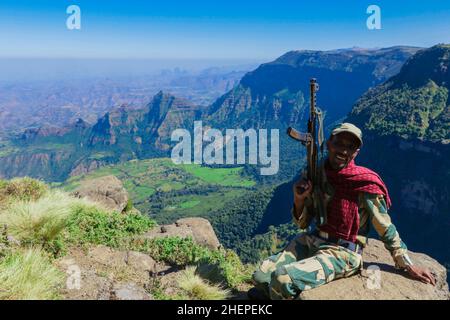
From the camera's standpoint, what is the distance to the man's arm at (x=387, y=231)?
6.28m

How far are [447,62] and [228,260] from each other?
610 feet

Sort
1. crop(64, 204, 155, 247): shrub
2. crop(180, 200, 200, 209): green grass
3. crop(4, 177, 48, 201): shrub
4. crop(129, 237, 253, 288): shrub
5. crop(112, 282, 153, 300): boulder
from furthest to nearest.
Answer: crop(180, 200, 200, 209): green grass
crop(4, 177, 48, 201): shrub
crop(64, 204, 155, 247): shrub
crop(129, 237, 253, 288): shrub
crop(112, 282, 153, 300): boulder

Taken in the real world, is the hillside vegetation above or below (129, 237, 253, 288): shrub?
above

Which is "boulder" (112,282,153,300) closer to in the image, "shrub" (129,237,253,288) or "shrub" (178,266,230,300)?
"shrub" (178,266,230,300)

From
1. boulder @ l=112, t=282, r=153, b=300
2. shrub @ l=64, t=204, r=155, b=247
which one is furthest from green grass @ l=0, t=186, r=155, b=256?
boulder @ l=112, t=282, r=153, b=300

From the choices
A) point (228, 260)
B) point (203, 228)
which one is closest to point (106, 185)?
point (203, 228)

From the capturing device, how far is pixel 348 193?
6430 millimetres

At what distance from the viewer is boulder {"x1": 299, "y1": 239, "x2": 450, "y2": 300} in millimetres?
5676

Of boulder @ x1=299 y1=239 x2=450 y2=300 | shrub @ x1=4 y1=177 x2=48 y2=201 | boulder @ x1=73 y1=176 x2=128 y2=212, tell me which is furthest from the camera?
boulder @ x1=73 y1=176 x2=128 y2=212

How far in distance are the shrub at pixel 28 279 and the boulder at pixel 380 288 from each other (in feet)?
12.8

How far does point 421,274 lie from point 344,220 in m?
1.56

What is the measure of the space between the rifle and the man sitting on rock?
95 millimetres
